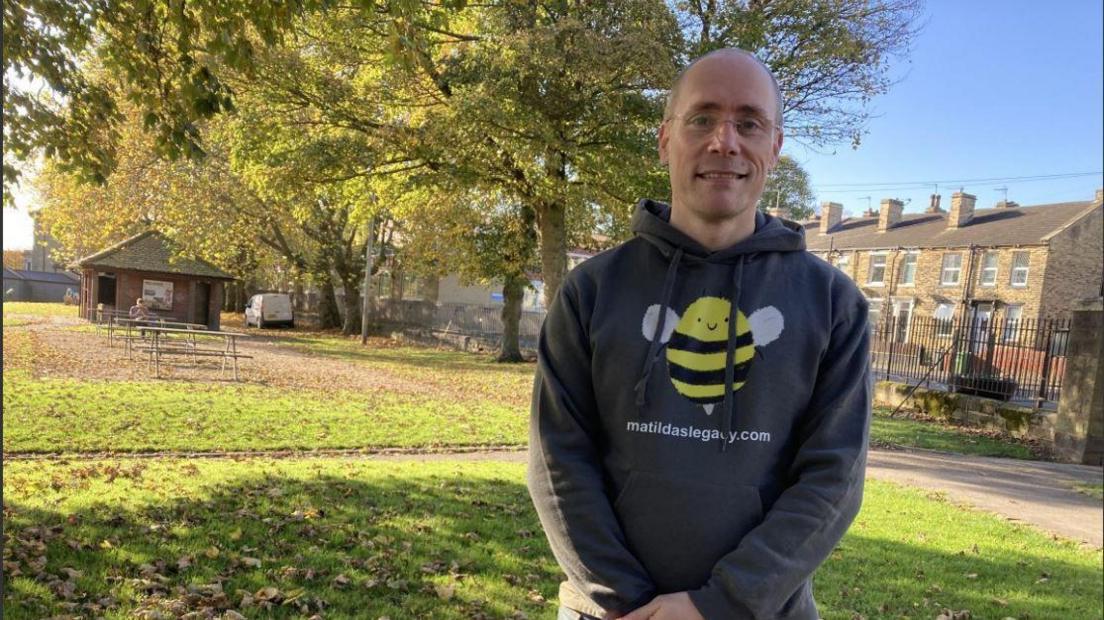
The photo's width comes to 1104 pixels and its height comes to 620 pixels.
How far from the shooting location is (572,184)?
14562 millimetres

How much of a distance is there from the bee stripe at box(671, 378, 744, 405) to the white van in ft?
131

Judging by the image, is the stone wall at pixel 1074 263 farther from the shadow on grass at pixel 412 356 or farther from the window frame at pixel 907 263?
the shadow on grass at pixel 412 356

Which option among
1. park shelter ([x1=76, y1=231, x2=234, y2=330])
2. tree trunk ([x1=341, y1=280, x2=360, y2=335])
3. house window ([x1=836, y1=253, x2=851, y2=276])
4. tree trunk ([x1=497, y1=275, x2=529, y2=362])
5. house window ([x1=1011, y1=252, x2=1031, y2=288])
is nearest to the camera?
tree trunk ([x1=497, y1=275, x2=529, y2=362])

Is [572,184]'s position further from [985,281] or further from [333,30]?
[985,281]

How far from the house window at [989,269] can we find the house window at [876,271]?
5.55 m

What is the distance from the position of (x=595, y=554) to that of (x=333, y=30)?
36.9 ft

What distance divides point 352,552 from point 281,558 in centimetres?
48

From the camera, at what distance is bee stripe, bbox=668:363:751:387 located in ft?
6.17

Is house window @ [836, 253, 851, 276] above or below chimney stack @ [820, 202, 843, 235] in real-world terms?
below

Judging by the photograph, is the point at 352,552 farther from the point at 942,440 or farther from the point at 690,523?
the point at 942,440

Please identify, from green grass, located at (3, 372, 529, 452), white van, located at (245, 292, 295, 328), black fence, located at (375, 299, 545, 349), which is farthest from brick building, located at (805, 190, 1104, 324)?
white van, located at (245, 292, 295, 328)

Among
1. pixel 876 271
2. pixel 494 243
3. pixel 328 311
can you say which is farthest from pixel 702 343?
pixel 876 271

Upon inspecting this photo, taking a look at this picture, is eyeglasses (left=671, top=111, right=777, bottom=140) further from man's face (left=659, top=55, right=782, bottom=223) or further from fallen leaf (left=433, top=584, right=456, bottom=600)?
fallen leaf (left=433, top=584, right=456, bottom=600)

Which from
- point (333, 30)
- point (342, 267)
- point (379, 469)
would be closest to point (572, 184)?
point (333, 30)
